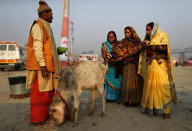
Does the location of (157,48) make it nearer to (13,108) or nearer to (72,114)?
(72,114)

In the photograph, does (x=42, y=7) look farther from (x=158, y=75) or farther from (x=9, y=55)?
(x=9, y=55)

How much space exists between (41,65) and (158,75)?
8.56ft

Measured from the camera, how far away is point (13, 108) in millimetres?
3494

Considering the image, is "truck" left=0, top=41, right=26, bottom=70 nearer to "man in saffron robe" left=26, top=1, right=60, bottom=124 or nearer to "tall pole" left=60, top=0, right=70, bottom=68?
"tall pole" left=60, top=0, right=70, bottom=68

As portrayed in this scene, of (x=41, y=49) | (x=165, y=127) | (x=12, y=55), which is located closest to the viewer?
(x=41, y=49)

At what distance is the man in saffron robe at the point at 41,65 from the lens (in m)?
2.29

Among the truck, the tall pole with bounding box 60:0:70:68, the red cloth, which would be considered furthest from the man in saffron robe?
the tall pole with bounding box 60:0:70:68

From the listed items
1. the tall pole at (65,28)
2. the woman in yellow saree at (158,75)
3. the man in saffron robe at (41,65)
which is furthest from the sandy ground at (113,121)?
the tall pole at (65,28)

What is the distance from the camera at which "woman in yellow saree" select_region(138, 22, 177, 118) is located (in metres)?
2.87

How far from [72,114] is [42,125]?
64 cm

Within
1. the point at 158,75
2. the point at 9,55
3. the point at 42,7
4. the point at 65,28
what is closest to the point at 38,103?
the point at 42,7

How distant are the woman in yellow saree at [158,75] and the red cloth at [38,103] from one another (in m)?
2.36

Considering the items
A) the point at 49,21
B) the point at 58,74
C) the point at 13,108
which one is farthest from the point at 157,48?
the point at 13,108

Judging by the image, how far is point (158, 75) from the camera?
2.90 metres
